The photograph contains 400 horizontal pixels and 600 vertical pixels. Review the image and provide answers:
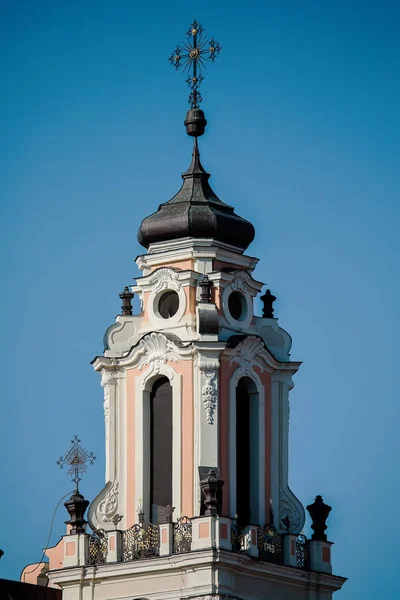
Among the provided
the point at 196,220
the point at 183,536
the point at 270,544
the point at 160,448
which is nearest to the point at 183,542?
the point at 183,536

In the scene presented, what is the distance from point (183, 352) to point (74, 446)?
2708 mm

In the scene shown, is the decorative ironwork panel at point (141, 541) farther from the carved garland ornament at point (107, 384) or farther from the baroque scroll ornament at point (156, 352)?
the baroque scroll ornament at point (156, 352)

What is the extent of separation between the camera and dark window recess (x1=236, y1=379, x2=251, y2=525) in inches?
2074

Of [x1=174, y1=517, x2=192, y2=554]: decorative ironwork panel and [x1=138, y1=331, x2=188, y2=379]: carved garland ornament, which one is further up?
[x1=138, y1=331, x2=188, y2=379]: carved garland ornament

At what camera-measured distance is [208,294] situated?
173 feet

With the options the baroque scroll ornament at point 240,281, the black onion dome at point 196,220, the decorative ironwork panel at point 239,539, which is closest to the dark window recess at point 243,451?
the decorative ironwork panel at point 239,539

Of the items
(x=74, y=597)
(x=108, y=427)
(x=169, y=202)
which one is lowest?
(x=74, y=597)

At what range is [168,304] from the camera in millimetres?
53562

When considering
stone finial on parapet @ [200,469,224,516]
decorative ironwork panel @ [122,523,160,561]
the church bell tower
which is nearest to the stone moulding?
the church bell tower

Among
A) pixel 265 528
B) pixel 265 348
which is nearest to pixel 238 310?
pixel 265 348

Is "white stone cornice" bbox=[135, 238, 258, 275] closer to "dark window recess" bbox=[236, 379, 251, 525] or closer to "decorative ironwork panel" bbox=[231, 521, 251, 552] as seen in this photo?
"dark window recess" bbox=[236, 379, 251, 525]

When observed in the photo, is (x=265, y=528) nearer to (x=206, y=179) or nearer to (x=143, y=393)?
(x=143, y=393)

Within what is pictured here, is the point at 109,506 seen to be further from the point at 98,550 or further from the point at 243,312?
the point at 243,312

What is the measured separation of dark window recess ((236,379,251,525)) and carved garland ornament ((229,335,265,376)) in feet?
1.07
